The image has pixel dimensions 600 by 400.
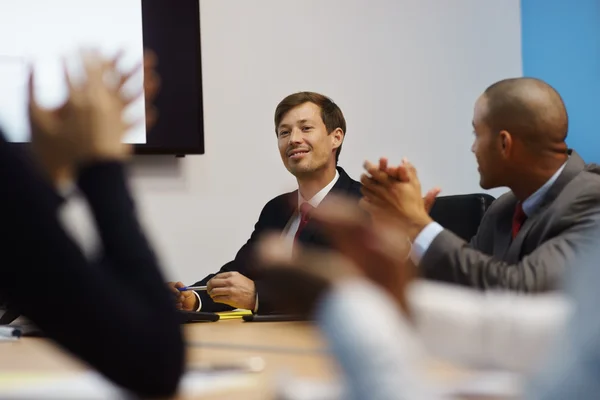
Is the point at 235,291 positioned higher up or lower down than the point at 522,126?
lower down

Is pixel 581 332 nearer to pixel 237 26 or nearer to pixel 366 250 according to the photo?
pixel 366 250

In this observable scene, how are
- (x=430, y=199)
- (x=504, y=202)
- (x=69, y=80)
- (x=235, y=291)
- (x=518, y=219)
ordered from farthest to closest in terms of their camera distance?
(x=235, y=291) < (x=504, y=202) < (x=518, y=219) < (x=430, y=199) < (x=69, y=80)

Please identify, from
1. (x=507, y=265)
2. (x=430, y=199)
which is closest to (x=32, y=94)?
(x=430, y=199)

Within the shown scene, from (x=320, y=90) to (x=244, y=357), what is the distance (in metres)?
2.87

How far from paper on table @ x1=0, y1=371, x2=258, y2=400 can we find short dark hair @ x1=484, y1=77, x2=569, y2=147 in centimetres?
110

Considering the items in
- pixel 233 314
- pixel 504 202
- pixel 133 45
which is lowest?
pixel 233 314

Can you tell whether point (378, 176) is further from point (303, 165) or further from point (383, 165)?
point (303, 165)

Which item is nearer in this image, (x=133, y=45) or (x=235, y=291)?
(x=235, y=291)

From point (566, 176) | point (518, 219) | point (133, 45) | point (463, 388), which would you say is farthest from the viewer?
point (133, 45)

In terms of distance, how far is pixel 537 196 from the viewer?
7.12 ft

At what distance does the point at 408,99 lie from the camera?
462 centimetres

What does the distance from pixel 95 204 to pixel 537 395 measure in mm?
502

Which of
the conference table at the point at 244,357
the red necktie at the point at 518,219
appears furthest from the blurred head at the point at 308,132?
the red necktie at the point at 518,219

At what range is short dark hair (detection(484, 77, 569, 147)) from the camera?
6.88ft
